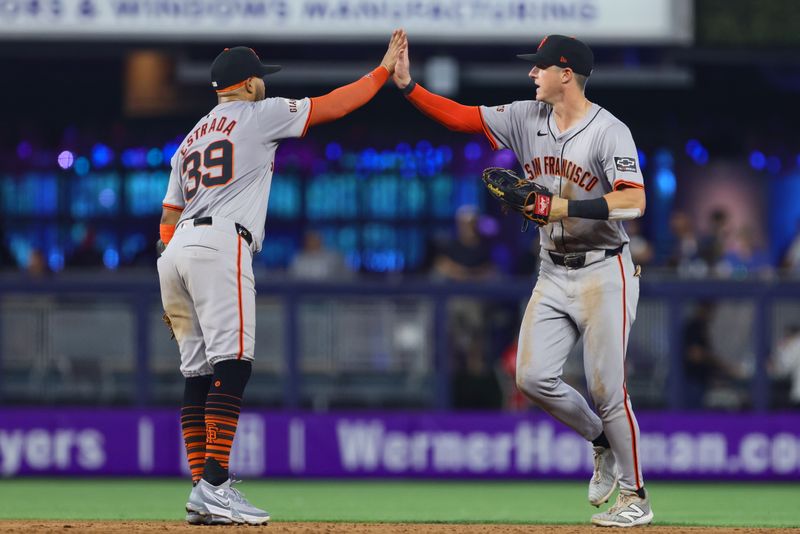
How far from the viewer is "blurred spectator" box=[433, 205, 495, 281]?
11602mm

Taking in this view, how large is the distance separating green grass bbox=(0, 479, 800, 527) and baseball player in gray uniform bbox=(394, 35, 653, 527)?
0.90 meters

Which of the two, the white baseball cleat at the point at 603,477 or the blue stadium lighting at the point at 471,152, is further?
the blue stadium lighting at the point at 471,152

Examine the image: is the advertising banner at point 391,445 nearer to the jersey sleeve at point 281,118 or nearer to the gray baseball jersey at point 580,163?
the gray baseball jersey at point 580,163

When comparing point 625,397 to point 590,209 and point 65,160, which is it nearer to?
point 590,209

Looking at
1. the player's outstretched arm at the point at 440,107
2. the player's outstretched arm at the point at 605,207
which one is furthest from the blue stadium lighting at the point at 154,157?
the player's outstretched arm at the point at 605,207

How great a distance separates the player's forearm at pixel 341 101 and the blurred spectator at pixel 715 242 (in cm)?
563

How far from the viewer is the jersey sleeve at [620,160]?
628 centimetres

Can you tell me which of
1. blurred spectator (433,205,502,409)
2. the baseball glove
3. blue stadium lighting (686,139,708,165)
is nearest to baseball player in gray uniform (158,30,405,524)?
the baseball glove

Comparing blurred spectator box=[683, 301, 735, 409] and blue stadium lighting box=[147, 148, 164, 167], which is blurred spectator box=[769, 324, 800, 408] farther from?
blue stadium lighting box=[147, 148, 164, 167]

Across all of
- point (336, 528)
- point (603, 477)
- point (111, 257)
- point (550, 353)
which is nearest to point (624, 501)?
point (603, 477)

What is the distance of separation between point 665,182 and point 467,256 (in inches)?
153

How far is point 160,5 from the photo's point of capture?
11.8 metres

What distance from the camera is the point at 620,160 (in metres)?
6.32

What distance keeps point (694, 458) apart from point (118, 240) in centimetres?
648
